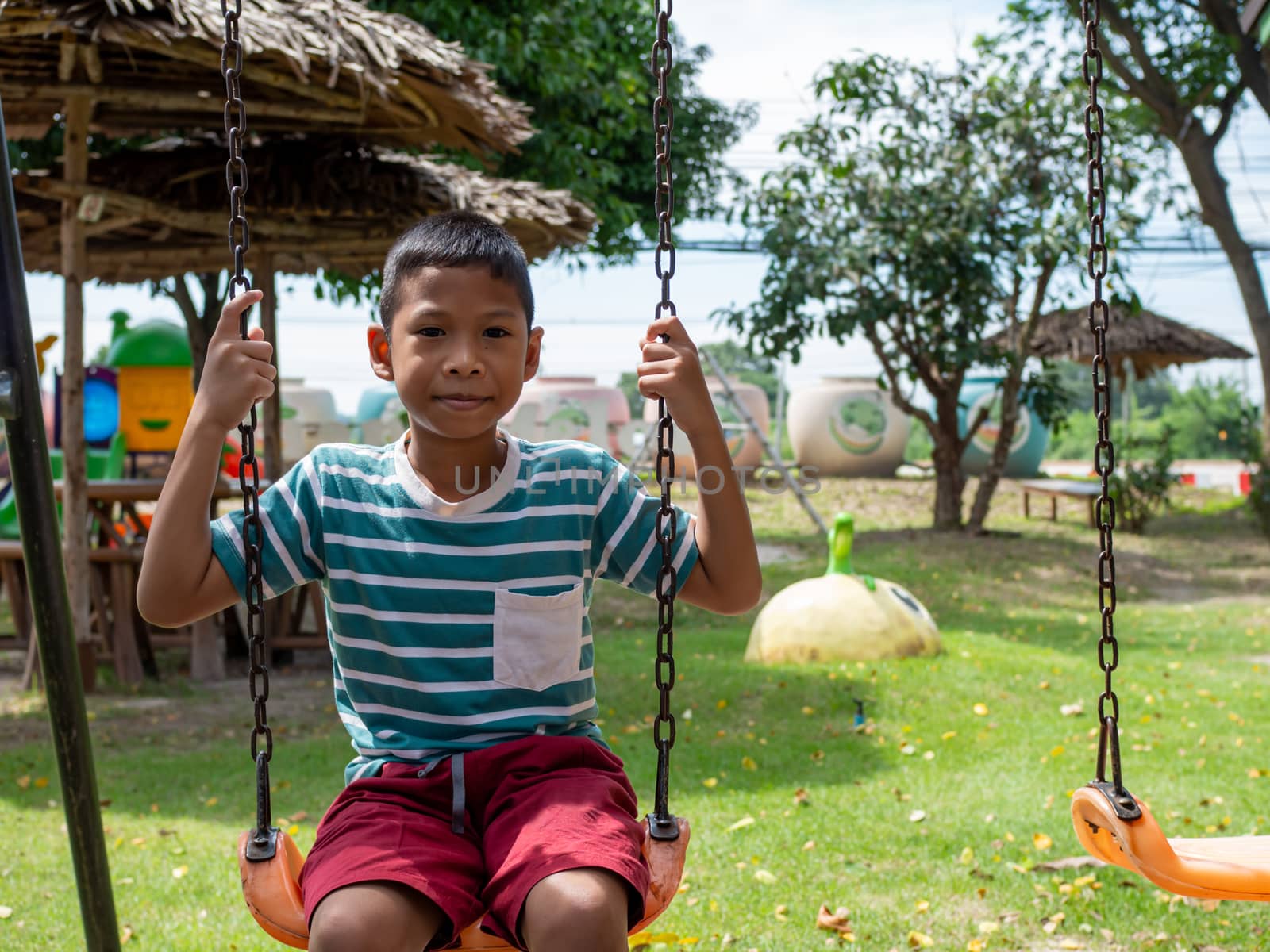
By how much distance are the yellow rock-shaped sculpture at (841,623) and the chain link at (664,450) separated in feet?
16.9

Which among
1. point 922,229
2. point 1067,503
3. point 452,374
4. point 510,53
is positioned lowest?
point 1067,503

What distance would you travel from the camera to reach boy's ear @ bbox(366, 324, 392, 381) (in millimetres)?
2131

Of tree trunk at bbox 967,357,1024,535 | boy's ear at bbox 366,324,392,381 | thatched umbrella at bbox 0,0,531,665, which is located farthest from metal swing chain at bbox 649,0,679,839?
tree trunk at bbox 967,357,1024,535

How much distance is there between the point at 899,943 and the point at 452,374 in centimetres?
212

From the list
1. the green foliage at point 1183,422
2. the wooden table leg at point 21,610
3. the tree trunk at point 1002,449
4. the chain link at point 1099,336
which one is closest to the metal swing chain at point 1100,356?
the chain link at point 1099,336

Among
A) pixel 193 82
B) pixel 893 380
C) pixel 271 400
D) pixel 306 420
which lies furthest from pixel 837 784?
pixel 306 420

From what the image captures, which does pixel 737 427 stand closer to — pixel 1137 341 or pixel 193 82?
pixel 1137 341

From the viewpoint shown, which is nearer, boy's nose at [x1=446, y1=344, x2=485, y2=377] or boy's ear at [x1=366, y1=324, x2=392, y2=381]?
boy's nose at [x1=446, y1=344, x2=485, y2=377]

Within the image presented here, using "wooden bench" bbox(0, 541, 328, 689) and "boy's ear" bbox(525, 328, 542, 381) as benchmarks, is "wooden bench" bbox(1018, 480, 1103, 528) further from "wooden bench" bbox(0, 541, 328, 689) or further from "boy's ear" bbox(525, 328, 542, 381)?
"boy's ear" bbox(525, 328, 542, 381)

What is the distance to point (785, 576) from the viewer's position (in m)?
11.1

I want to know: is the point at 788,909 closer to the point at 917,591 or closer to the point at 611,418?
the point at 917,591

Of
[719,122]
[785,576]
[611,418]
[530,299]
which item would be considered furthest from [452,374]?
[611,418]

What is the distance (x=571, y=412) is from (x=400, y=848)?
1778 cm

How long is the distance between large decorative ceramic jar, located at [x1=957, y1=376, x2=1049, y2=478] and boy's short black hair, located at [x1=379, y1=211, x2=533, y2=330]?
1827cm
